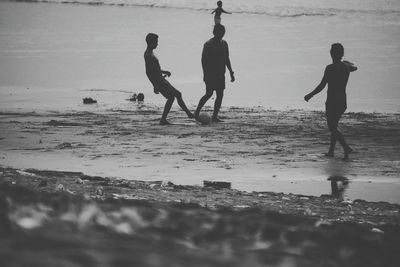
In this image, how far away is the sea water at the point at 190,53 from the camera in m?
17.2

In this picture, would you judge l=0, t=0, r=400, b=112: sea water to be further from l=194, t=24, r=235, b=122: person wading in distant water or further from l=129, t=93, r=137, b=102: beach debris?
l=194, t=24, r=235, b=122: person wading in distant water

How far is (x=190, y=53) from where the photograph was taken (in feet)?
79.7

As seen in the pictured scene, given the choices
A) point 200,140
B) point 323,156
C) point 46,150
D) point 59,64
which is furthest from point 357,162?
point 59,64

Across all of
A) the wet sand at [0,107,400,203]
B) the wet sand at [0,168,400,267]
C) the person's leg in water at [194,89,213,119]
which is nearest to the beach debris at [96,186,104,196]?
the wet sand at [0,107,400,203]

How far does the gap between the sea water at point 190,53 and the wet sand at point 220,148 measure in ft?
6.33

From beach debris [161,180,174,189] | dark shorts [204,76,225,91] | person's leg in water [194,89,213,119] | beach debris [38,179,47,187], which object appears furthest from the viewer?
dark shorts [204,76,225,91]

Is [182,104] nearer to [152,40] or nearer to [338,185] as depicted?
[152,40]

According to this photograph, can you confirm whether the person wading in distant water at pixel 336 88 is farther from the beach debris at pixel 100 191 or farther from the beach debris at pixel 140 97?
the beach debris at pixel 140 97

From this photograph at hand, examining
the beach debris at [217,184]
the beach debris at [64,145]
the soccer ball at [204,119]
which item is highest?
the soccer ball at [204,119]

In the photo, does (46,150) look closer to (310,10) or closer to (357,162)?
(357,162)

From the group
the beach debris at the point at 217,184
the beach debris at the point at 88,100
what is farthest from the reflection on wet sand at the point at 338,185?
the beach debris at the point at 88,100

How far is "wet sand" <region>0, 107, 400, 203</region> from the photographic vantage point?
8562mm

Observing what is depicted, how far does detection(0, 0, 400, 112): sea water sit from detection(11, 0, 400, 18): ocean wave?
0.39 ft

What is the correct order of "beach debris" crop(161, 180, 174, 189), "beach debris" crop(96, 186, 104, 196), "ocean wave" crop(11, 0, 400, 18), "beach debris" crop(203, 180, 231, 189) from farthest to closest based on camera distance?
1. "ocean wave" crop(11, 0, 400, 18)
2. "beach debris" crop(203, 180, 231, 189)
3. "beach debris" crop(161, 180, 174, 189)
4. "beach debris" crop(96, 186, 104, 196)
